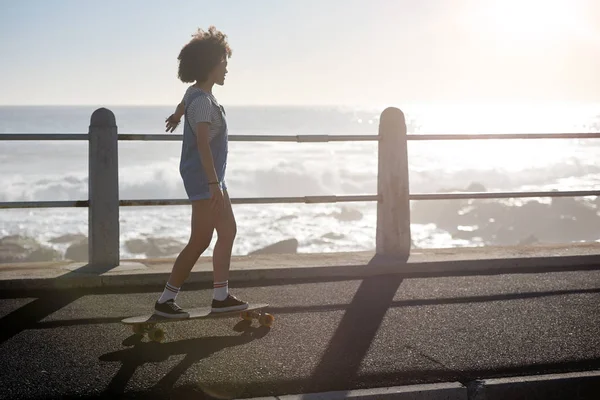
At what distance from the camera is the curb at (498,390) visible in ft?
14.2

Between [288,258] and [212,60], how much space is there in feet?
9.56

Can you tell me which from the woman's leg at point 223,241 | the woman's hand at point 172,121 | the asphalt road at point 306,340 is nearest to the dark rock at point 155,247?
the asphalt road at point 306,340

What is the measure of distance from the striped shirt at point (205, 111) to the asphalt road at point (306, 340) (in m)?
1.26

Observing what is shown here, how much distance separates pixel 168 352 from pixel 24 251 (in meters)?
36.3

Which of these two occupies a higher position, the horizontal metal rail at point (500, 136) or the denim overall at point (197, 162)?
the horizontal metal rail at point (500, 136)

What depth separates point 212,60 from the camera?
5539 millimetres

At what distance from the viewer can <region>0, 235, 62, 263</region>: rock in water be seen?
38141 millimetres

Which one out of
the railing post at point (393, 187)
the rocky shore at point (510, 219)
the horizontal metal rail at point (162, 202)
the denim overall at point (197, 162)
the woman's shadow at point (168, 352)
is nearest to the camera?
the woman's shadow at point (168, 352)

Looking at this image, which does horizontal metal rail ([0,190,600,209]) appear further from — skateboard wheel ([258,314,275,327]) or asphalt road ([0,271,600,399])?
skateboard wheel ([258,314,275,327])

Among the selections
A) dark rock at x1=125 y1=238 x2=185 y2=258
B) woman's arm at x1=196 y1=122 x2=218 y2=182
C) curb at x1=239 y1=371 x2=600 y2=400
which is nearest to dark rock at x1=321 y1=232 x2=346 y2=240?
dark rock at x1=125 y1=238 x2=185 y2=258

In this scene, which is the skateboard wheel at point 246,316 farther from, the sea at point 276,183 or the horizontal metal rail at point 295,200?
the sea at point 276,183

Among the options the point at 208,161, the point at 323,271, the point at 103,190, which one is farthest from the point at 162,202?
the point at 208,161

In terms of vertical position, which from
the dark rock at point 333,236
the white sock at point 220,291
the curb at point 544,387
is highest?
the white sock at point 220,291

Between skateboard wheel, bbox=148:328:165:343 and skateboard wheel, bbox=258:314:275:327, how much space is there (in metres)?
0.68
